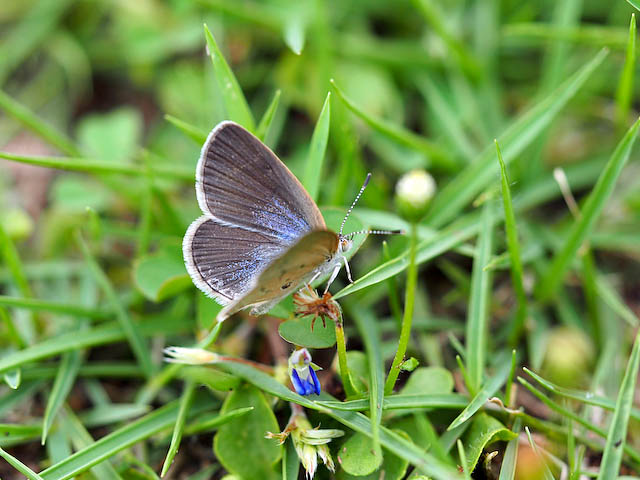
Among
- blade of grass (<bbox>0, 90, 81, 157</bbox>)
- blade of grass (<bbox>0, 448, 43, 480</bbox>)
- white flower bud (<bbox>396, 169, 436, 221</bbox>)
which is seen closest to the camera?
white flower bud (<bbox>396, 169, 436, 221</bbox>)

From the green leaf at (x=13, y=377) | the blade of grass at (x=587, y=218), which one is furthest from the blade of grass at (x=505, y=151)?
the green leaf at (x=13, y=377)

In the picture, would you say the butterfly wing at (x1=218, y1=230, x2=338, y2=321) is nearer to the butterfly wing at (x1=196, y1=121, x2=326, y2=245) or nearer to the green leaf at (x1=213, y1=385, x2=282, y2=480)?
the butterfly wing at (x1=196, y1=121, x2=326, y2=245)

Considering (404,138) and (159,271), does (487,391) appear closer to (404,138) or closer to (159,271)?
(404,138)

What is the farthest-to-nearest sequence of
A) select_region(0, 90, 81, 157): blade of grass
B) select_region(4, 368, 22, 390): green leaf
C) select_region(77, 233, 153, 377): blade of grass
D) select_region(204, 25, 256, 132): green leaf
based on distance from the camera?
select_region(0, 90, 81, 157): blade of grass < select_region(77, 233, 153, 377): blade of grass < select_region(204, 25, 256, 132): green leaf < select_region(4, 368, 22, 390): green leaf

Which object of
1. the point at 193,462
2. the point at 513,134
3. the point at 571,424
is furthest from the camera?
the point at 513,134

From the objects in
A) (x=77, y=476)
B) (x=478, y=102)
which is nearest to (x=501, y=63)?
(x=478, y=102)

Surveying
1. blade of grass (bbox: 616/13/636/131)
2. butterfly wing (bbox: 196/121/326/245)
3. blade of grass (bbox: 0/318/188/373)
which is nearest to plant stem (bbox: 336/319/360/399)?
butterfly wing (bbox: 196/121/326/245)

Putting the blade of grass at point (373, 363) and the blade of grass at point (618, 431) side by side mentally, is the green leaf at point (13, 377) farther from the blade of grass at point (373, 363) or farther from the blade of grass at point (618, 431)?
the blade of grass at point (618, 431)

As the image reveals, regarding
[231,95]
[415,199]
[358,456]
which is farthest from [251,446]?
[231,95]

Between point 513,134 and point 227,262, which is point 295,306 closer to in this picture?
point 227,262
